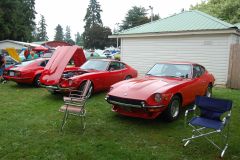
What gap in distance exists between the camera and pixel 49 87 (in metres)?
8.77

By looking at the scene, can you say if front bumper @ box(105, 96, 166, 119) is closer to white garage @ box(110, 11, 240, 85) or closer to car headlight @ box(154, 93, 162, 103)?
car headlight @ box(154, 93, 162, 103)

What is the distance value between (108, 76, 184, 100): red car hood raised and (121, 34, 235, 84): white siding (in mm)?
6163

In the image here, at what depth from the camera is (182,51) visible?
13.7 meters

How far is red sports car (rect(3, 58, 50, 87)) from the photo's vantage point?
36.7 ft

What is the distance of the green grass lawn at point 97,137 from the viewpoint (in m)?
4.68

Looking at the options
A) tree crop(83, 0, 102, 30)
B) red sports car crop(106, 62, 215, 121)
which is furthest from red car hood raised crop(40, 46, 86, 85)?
tree crop(83, 0, 102, 30)

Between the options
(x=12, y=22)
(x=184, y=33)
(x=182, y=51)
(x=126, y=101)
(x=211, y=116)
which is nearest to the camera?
(x=211, y=116)

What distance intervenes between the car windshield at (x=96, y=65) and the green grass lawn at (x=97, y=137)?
8.08ft

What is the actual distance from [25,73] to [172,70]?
6.55 m

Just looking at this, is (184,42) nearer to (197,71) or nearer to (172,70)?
(197,71)

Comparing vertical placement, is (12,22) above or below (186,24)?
above

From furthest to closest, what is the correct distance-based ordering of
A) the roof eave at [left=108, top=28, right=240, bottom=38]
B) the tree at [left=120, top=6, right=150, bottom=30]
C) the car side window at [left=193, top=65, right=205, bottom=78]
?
the tree at [left=120, top=6, right=150, bottom=30], the roof eave at [left=108, top=28, right=240, bottom=38], the car side window at [left=193, top=65, right=205, bottom=78]

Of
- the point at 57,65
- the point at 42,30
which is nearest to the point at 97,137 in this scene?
the point at 57,65

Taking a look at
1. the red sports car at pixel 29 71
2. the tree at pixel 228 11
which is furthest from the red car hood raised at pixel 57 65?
the tree at pixel 228 11
